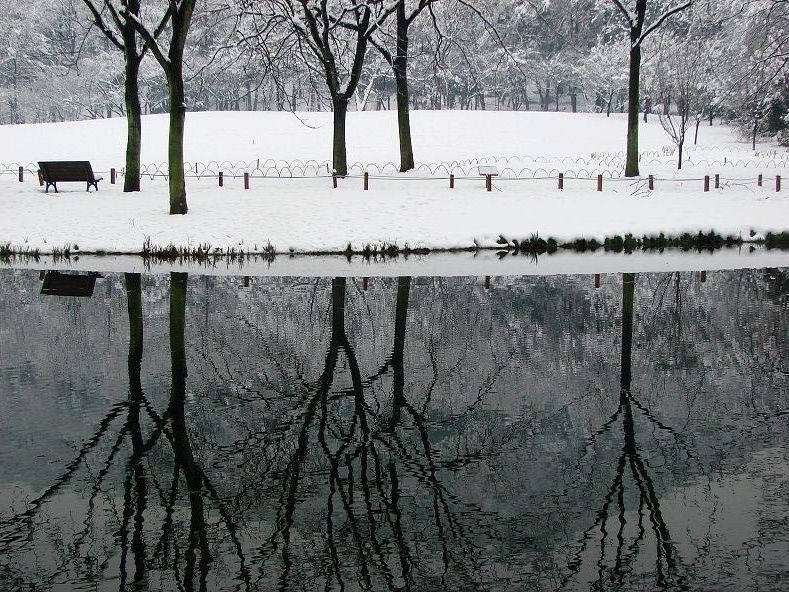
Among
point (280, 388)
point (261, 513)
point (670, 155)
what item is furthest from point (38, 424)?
point (670, 155)

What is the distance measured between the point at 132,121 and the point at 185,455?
85.5 feet

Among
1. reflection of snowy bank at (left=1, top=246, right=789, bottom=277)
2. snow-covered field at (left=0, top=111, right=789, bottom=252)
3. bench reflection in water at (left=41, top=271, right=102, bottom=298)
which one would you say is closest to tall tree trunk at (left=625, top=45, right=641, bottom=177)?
snow-covered field at (left=0, top=111, right=789, bottom=252)

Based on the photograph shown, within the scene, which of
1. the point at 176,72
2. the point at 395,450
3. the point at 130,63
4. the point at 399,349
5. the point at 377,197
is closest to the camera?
the point at 395,450

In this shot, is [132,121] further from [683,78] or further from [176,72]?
[683,78]

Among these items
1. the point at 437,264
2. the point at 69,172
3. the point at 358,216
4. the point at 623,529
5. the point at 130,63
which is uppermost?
the point at 130,63

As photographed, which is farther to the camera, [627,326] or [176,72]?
[176,72]

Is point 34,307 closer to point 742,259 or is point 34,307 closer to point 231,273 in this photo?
point 231,273

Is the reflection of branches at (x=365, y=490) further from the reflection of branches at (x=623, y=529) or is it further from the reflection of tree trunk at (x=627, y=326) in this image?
the reflection of tree trunk at (x=627, y=326)

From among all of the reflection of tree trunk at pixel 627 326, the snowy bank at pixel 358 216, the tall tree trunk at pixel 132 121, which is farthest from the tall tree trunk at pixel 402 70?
the reflection of tree trunk at pixel 627 326

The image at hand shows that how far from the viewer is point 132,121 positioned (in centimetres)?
3167

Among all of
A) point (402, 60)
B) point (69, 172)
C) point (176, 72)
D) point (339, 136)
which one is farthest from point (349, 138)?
point (176, 72)

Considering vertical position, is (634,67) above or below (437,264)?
above

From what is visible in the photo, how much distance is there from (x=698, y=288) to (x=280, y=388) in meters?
9.74

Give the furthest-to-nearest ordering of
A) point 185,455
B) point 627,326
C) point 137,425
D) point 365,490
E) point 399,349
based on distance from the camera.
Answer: point 627,326 < point 399,349 < point 137,425 < point 185,455 < point 365,490
